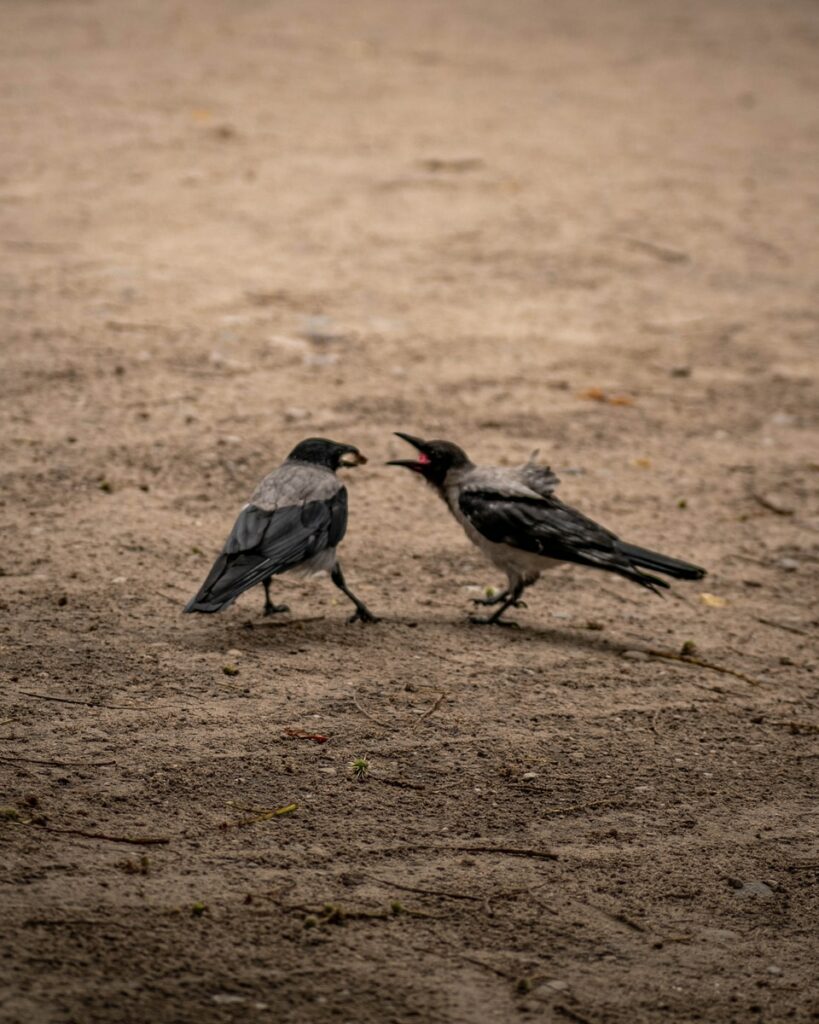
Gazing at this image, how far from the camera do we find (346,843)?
3.65 meters

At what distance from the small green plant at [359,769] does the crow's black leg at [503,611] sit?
49.1 inches

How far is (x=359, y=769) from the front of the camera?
402 cm

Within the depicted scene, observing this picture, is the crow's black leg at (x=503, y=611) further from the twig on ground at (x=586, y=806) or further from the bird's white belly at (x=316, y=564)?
the twig on ground at (x=586, y=806)

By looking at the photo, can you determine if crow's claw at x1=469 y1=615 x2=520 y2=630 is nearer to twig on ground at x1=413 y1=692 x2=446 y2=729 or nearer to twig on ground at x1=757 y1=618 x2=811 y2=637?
twig on ground at x1=413 y1=692 x2=446 y2=729

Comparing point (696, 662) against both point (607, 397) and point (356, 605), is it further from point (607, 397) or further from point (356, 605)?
point (607, 397)

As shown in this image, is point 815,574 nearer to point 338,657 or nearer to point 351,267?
point 338,657

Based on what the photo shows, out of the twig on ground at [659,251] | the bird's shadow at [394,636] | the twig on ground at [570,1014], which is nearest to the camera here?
the twig on ground at [570,1014]

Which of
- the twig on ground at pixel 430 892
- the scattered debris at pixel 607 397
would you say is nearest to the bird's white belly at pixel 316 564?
the twig on ground at pixel 430 892

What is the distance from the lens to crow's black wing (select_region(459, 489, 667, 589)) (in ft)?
16.9

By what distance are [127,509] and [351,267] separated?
11.2ft

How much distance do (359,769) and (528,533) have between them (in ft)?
4.76

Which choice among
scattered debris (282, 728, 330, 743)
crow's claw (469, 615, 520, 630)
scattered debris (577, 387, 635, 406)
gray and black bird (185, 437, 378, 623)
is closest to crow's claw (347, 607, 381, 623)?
gray and black bird (185, 437, 378, 623)

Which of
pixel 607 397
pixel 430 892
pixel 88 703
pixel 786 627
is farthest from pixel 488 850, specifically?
pixel 607 397

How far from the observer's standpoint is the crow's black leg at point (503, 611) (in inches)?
204
